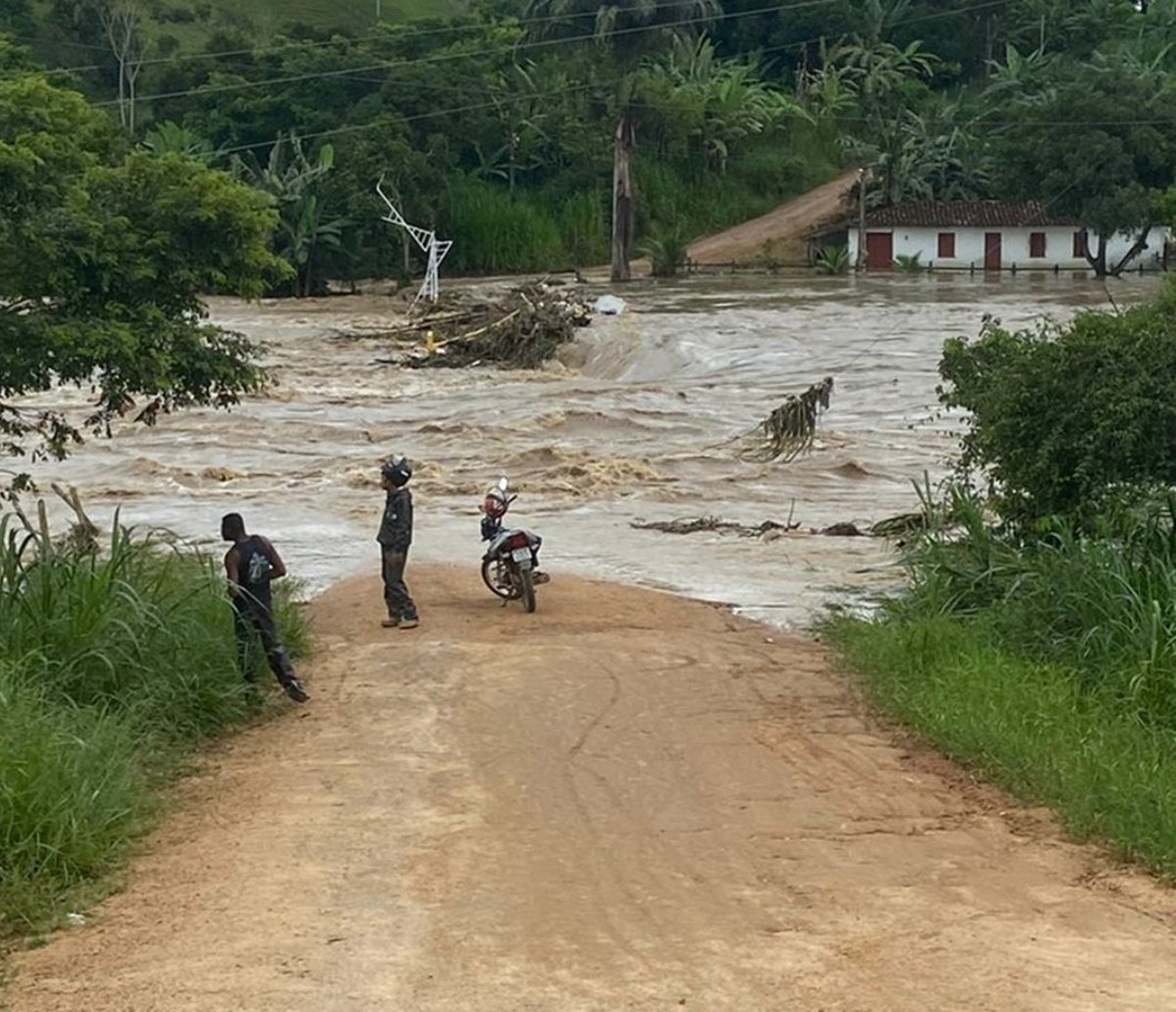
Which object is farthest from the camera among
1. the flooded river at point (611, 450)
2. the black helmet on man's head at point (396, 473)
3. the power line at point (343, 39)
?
the power line at point (343, 39)

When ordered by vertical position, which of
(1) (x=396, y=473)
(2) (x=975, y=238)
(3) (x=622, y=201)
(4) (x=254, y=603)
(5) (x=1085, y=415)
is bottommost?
(4) (x=254, y=603)

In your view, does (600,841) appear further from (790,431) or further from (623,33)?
(623,33)

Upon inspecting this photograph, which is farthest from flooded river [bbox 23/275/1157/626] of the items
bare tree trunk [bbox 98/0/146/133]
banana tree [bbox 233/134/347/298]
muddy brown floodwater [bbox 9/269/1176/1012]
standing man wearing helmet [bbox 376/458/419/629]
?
bare tree trunk [bbox 98/0/146/133]

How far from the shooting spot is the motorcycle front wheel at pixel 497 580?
13.6 meters

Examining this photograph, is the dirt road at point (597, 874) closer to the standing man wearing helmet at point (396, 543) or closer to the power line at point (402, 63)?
the standing man wearing helmet at point (396, 543)

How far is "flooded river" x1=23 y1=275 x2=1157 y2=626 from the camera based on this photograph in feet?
56.7

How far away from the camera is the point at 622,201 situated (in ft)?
210

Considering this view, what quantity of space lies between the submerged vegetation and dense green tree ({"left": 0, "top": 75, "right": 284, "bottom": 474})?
190 inches

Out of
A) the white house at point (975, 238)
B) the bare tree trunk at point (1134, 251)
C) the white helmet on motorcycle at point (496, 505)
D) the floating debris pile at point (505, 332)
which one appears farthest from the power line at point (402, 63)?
the white helmet on motorcycle at point (496, 505)

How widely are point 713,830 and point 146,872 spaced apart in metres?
2.47

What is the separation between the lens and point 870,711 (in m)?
10.6

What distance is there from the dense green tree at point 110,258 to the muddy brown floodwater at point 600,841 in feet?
7.62

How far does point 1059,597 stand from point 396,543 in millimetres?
4694

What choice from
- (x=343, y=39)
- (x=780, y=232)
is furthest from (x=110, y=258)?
(x=780, y=232)
